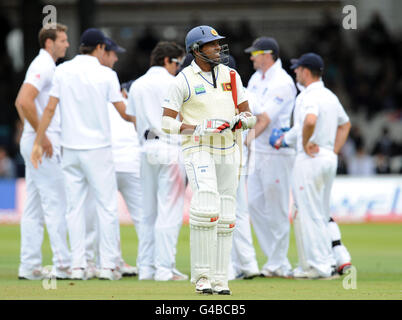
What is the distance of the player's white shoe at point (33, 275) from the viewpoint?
912cm

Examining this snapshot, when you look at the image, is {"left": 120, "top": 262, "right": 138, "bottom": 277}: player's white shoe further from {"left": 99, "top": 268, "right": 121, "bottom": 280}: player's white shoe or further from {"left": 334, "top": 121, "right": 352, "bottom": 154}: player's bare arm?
{"left": 334, "top": 121, "right": 352, "bottom": 154}: player's bare arm

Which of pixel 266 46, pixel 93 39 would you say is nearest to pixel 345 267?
pixel 266 46

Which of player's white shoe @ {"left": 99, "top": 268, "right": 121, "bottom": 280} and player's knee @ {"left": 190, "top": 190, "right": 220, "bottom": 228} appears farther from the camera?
player's white shoe @ {"left": 99, "top": 268, "right": 121, "bottom": 280}

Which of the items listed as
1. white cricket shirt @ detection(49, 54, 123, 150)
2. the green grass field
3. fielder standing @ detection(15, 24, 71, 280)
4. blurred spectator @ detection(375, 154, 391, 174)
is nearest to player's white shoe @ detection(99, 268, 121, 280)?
the green grass field

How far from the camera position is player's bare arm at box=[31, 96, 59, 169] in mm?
8812

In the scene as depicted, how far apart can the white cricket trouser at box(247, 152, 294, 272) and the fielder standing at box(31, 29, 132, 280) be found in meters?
1.78

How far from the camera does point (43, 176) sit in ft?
29.9

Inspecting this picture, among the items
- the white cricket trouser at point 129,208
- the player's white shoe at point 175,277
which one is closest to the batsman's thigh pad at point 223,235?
the player's white shoe at point 175,277

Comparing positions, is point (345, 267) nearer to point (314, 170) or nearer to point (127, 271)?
point (314, 170)

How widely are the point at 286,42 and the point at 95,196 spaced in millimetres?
18763

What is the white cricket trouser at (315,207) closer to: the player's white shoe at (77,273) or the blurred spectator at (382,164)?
the player's white shoe at (77,273)
